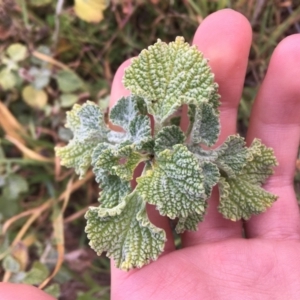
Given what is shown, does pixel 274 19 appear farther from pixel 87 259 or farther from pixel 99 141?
pixel 87 259

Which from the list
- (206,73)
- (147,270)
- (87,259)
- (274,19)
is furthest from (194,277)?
(274,19)

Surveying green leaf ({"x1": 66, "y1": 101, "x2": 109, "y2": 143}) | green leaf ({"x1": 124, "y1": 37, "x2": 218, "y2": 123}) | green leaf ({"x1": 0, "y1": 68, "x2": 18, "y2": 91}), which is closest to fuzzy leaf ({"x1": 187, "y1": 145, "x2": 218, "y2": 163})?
green leaf ({"x1": 124, "y1": 37, "x2": 218, "y2": 123})

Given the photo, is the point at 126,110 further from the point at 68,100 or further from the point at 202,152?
the point at 68,100

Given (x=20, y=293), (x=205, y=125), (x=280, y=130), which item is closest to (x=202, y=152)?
(x=205, y=125)

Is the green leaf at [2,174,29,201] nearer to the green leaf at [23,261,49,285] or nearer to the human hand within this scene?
the green leaf at [23,261,49,285]

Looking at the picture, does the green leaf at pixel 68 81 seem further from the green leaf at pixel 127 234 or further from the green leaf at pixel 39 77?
the green leaf at pixel 127 234

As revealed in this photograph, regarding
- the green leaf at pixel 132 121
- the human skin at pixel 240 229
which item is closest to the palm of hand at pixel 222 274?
the human skin at pixel 240 229
